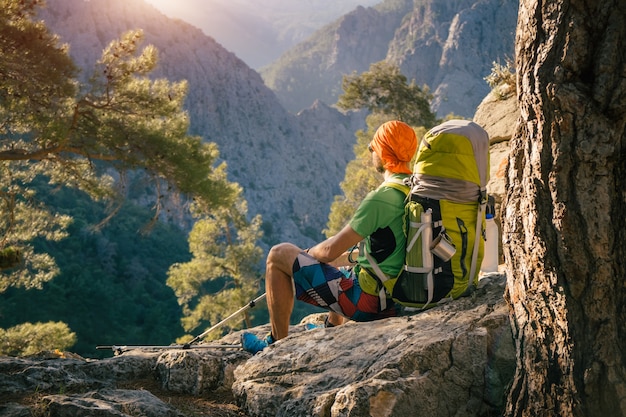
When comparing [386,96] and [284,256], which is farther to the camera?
[386,96]

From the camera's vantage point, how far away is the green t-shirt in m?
2.93

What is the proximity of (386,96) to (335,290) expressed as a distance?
22094mm

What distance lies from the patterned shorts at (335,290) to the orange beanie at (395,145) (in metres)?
0.78

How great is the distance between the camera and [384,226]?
2953 mm

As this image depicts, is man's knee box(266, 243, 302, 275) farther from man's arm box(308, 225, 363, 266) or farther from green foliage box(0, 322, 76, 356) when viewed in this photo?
green foliage box(0, 322, 76, 356)

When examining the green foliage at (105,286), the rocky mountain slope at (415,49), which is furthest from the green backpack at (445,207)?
the rocky mountain slope at (415,49)

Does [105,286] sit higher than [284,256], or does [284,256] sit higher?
[284,256]

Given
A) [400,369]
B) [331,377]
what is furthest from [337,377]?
[400,369]

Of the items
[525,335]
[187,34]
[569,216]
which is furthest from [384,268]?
[187,34]

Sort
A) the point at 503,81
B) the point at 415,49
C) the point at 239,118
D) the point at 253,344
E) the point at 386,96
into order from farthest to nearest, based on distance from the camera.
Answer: the point at 415,49 → the point at 239,118 → the point at 386,96 → the point at 503,81 → the point at 253,344

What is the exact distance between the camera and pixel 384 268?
3.05 metres

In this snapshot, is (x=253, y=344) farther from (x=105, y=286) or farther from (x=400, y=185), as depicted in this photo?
(x=105, y=286)

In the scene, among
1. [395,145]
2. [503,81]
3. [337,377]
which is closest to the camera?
[337,377]

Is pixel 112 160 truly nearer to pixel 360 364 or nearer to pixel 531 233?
pixel 360 364
